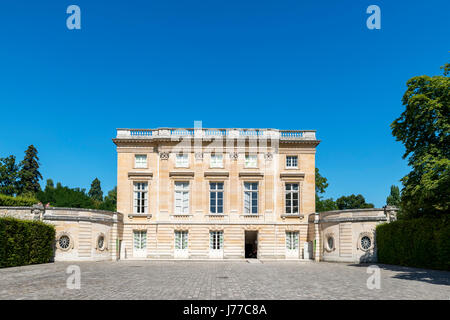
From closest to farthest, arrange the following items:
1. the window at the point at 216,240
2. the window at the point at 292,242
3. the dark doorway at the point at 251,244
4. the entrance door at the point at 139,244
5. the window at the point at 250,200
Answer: the entrance door at the point at 139,244 < the window at the point at 216,240 < the window at the point at 292,242 < the window at the point at 250,200 < the dark doorway at the point at 251,244

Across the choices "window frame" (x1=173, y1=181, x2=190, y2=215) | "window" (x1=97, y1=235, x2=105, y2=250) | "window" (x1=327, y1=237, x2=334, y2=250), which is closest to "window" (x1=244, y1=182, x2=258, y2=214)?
"window frame" (x1=173, y1=181, x2=190, y2=215)

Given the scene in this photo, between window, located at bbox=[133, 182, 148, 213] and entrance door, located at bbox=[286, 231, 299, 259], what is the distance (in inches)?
489

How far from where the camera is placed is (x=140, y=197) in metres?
32.8

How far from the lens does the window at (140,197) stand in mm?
32750

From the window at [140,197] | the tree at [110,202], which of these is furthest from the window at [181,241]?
the tree at [110,202]

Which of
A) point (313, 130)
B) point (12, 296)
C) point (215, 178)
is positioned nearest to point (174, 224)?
point (215, 178)

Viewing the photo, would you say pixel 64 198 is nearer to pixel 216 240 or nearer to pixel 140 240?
pixel 140 240

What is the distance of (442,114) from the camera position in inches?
707

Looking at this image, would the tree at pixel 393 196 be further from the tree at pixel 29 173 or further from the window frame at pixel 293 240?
the tree at pixel 29 173

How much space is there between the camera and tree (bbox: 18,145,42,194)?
186ft

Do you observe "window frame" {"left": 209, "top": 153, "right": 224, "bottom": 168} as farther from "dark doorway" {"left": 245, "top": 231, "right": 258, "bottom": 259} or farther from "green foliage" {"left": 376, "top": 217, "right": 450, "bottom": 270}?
"green foliage" {"left": 376, "top": 217, "right": 450, "bottom": 270}

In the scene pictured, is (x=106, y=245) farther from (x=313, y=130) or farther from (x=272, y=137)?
(x=313, y=130)

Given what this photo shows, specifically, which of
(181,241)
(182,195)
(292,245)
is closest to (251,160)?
(182,195)

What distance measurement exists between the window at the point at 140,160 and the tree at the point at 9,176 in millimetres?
31336
